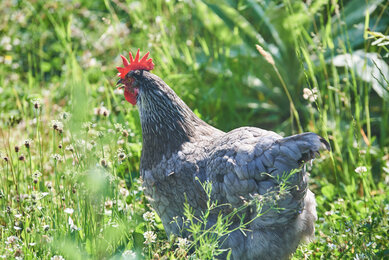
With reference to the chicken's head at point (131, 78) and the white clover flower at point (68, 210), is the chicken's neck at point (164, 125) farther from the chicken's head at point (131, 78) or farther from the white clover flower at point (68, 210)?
the white clover flower at point (68, 210)

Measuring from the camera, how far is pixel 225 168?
7.64ft

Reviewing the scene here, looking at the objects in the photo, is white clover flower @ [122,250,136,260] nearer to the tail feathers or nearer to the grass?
the grass

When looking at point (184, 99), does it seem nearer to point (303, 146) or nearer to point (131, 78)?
point (131, 78)

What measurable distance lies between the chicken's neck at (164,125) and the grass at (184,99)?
171 millimetres

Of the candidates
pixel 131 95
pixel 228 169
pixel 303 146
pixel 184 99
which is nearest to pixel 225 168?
pixel 228 169

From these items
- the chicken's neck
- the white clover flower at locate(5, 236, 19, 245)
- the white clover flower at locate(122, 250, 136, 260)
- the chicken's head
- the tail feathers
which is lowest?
the white clover flower at locate(122, 250, 136, 260)

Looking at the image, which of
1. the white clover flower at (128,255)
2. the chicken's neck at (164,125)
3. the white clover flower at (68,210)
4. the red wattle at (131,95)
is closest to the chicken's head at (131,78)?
the red wattle at (131,95)

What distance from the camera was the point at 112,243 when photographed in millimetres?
2396

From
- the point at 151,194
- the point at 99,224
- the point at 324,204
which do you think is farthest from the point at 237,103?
the point at 99,224

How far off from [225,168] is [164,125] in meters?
0.58

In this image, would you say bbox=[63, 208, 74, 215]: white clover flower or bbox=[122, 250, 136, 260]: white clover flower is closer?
bbox=[122, 250, 136, 260]: white clover flower

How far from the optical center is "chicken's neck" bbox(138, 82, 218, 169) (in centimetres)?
273

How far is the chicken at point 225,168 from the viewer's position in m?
2.21

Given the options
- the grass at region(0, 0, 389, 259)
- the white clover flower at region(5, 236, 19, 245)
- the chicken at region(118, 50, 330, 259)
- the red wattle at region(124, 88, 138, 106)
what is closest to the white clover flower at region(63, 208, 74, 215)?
the grass at region(0, 0, 389, 259)
